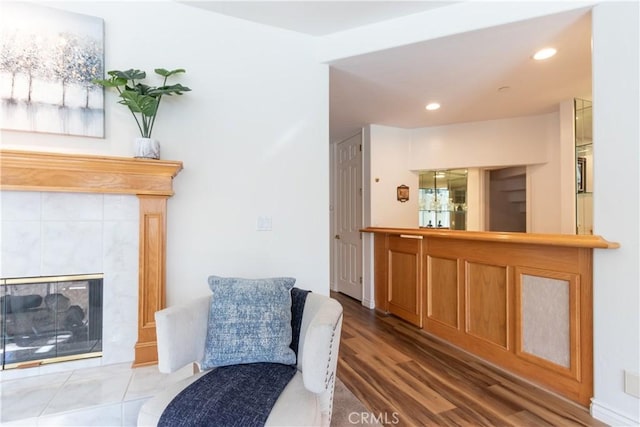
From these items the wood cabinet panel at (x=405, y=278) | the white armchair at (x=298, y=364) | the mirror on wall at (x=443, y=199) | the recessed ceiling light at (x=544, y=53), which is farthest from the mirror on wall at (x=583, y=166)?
the white armchair at (x=298, y=364)

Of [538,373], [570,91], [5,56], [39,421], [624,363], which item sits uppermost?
[570,91]

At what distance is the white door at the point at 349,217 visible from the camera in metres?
4.28

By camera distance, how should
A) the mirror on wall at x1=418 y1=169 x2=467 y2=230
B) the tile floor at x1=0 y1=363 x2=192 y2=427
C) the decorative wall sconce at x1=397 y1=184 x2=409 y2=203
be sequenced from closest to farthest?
the tile floor at x1=0 y1=363 x2=192 y2=427 < the decorative wall sconce at x1=397 y1=184 x2=409 y2=203 < the mirror on wall at x1=418 y1=169 x2=467 y2=230

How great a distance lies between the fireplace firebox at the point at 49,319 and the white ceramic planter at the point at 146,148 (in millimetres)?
785

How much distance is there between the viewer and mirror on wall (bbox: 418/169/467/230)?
4.49 m

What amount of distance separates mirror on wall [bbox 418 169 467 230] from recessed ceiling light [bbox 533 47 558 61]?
7.13ft

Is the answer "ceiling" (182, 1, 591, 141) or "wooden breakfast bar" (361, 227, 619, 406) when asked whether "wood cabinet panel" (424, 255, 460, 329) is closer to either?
"wooden breakfast bar" (361, 227, 619, 406)

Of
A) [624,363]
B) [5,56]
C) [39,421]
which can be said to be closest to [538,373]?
[624,363]

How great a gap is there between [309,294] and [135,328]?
114 cm

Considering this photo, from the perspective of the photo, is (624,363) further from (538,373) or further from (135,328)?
(135,328)

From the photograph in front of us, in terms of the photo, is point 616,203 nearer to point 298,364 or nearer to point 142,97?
point 298,364

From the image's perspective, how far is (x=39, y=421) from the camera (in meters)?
1.38

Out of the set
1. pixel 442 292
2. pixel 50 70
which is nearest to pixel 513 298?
pixel 442 292

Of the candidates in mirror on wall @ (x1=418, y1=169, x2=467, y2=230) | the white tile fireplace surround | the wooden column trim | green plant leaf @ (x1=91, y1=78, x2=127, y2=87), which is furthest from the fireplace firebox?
mirror on wall @ (x1=418, y1=169, x2=467, y2=230)
